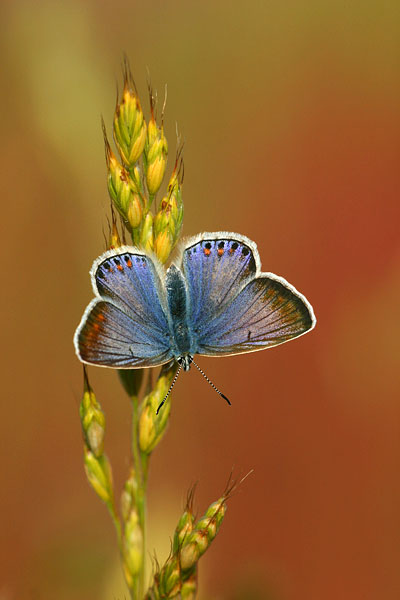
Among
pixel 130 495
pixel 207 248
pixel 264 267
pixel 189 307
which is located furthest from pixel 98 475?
pixel 264 267

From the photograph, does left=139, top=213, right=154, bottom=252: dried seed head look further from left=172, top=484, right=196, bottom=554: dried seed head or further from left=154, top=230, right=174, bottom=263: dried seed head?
left=172, top=484, right=196, bottom=554: dried seed head

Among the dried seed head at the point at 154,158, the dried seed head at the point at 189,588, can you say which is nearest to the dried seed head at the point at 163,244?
the dried seed head at the point at 154,158

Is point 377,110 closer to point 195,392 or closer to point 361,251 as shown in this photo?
point 361,251

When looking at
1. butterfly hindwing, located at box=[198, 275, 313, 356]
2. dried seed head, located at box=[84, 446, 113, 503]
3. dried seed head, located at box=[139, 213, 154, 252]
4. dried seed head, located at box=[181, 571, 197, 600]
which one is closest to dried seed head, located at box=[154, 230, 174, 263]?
dried seed head, located at box=[139, 213, 154, 252]

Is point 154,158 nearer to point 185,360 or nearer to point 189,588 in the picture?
point 185,360

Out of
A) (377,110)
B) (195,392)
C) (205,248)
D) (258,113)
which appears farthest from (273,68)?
(205,248)
